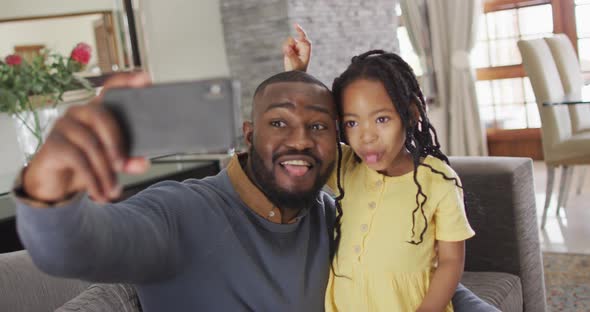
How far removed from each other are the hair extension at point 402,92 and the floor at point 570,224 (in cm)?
229

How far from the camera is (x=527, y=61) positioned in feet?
12.7

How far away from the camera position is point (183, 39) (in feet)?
15.6

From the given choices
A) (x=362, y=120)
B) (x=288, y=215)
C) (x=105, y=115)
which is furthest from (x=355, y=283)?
(x=105, y=115)

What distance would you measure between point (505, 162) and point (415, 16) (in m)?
3.51

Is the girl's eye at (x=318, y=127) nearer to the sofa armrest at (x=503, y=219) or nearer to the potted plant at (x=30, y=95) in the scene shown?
the sofa armrest at (x=503, y=219)

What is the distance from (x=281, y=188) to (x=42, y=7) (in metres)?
3.15

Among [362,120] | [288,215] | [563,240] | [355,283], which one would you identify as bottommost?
[563,240]

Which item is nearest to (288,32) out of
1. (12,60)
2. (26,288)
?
(12,60)

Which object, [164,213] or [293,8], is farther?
[293,8]

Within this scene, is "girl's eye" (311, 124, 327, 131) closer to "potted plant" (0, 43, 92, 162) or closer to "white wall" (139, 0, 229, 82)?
"potted plant" (0, 43, 92, 162)

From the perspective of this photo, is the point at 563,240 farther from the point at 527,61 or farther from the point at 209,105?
the point at 209,105

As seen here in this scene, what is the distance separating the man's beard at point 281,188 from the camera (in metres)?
1.17

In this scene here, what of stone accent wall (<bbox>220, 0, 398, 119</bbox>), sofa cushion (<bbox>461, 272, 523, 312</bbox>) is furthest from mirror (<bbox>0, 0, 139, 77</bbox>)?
sofa cushion (<bbox>461, 272, 523, 312</bbox>)

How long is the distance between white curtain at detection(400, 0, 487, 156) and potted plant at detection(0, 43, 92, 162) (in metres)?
3.35
